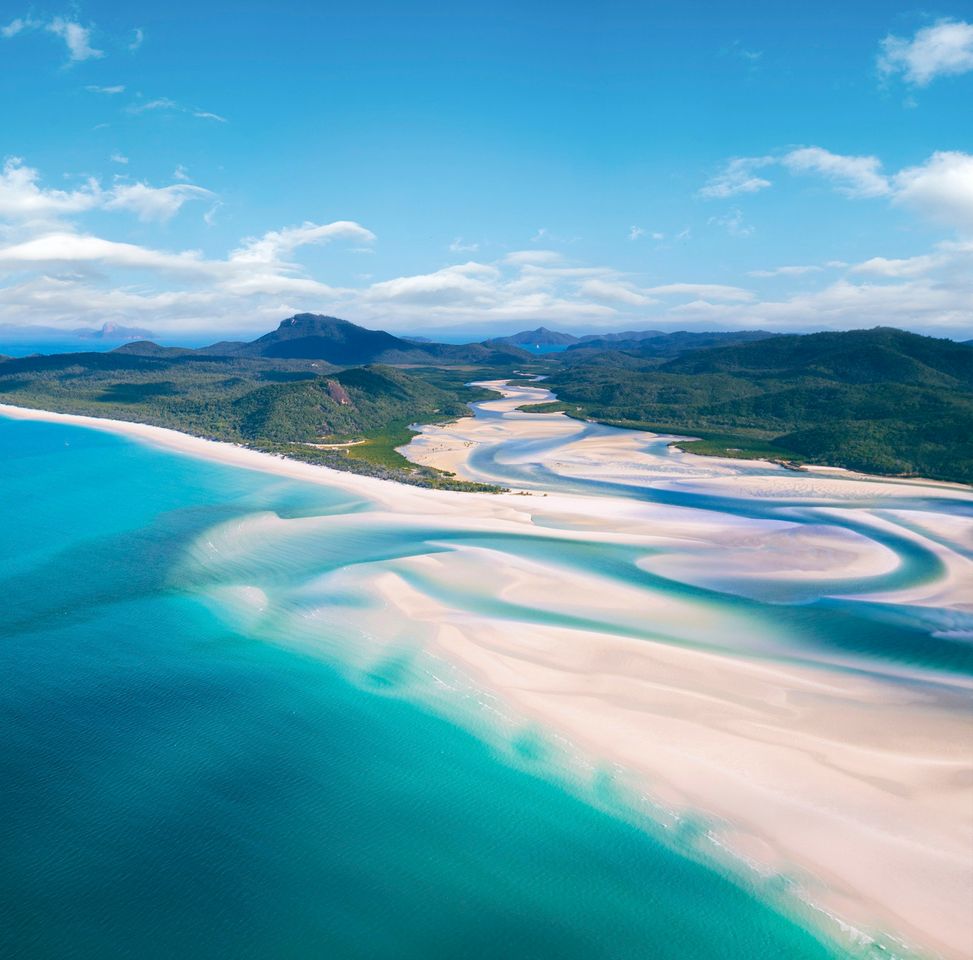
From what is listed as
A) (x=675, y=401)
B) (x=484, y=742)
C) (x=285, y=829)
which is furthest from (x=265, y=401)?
(x=285, y=829)

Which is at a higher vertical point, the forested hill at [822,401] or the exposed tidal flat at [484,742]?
the forested hill at [822,401]

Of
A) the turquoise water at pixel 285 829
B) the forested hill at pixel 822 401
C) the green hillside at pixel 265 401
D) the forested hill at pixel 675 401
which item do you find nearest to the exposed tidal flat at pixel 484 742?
the turquoise water at pixel 285 829

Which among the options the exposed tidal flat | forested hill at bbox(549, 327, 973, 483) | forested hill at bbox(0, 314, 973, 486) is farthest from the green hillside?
forested hill at bbox(549, 327, 973, 483)

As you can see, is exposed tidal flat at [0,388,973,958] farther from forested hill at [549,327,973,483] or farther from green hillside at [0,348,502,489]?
forested hill at [549,327,973,483]

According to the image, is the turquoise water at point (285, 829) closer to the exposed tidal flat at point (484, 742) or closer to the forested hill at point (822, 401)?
the exposed tidal flat at point (484, 742)

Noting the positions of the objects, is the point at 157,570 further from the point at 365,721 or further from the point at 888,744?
the point at 888,744

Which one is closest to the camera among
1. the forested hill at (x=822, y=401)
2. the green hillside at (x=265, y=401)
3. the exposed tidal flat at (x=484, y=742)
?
the exposed tidal flat at (x=484, y=742)
